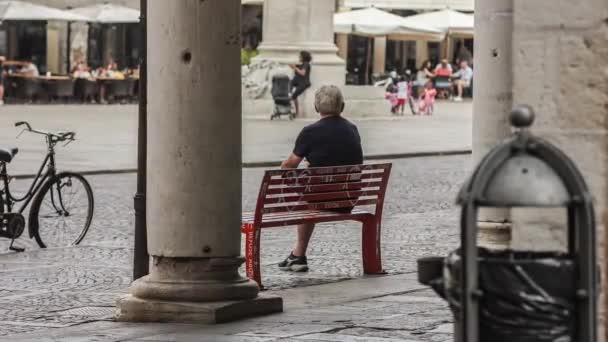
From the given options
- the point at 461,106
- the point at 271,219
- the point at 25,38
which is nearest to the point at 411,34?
the point at 461,106

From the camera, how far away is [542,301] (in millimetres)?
4551

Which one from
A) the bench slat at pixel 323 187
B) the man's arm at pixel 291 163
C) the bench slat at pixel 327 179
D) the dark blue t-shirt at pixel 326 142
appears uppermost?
the dark blue t-shirt at pixel 326 142

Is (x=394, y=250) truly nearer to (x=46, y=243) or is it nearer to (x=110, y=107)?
(x=46, y=243)

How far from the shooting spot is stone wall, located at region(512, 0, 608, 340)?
5762 millimetres

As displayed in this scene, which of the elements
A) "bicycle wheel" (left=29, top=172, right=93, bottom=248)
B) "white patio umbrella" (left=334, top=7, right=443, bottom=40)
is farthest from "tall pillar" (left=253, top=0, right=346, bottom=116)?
"bicycle wheel" (left=29, top=172, right=93, bottom=248)

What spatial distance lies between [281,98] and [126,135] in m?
5.96

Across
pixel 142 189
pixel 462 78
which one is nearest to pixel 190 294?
pixel 142 189

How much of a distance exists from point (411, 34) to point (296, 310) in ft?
147

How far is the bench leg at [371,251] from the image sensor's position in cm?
1227

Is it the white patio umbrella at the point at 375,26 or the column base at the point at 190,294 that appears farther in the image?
the white patio umbrella at the point at 375,26

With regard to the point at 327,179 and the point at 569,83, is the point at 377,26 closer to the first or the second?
the point at 327,179

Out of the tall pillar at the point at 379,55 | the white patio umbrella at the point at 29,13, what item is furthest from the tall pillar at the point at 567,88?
the tall pillar at the point at 379,55

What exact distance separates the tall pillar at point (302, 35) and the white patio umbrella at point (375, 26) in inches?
521

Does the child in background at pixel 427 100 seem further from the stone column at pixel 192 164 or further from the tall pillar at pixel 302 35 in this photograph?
the stone column at pixel 192 164
